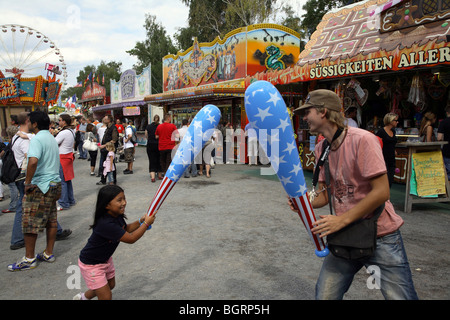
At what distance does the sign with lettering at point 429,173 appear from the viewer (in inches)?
234

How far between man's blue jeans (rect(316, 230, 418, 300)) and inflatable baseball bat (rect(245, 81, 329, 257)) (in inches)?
6.4

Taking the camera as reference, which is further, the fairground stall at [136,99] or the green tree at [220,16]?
the green tree at [220,16]

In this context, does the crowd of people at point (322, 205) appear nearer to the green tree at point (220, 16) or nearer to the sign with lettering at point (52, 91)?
the sign with lettering at point (52, 91)

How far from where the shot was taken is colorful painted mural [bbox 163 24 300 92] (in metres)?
13.3

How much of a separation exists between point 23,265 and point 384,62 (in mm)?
7062

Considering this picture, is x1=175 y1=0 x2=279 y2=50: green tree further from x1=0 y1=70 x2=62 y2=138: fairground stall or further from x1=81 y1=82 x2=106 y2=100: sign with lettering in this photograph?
x1=0 y1=70 x2=62 y2=138: fairground stall

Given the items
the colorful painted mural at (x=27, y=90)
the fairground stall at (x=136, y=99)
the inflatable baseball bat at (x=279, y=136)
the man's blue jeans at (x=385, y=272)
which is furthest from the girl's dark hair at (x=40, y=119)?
the colorful painted mural at (x=27, y=90)

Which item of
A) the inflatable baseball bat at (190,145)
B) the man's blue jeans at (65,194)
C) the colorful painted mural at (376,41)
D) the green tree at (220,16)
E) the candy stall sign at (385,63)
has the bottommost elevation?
the man's blue jeans at (65,194)

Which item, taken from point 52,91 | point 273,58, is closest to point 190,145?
point 273,58

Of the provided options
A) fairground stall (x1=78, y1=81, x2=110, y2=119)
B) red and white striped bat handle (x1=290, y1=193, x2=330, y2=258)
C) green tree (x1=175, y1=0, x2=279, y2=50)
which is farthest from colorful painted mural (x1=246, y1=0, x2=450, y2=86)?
fairground stall (x1=78, y1=81, x2=110, y2=119)

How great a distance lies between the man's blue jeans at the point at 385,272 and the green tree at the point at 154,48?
39456 millimetres

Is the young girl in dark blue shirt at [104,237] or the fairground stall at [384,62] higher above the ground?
the fairground stall at [384,62]

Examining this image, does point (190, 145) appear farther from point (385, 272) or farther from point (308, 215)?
point (385, 272)

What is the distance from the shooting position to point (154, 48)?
40938 millimetres
